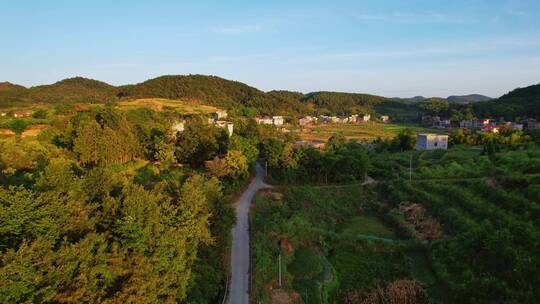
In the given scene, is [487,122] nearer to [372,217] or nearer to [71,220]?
[372,217]

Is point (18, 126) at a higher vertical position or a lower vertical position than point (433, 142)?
higher

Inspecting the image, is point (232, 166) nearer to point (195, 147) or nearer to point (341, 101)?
point (195, 147)

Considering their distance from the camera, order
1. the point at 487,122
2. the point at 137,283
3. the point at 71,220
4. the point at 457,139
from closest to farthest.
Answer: the point at 137,283, the point at 71,220, the point at 457,139, the point at 487,122

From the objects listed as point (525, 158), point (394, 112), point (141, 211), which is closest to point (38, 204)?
point (141, 211)

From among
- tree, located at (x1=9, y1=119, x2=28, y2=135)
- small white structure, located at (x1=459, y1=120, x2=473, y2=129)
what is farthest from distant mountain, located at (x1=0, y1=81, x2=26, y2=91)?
small white structure, located at (x1=459, y1=120, x2=473, y2=129)

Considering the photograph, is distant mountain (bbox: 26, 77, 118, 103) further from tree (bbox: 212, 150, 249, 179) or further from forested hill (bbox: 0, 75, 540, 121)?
tree (bbox: 212, 150, 249, 179)

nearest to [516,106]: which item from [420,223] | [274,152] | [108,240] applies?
[420,223]
